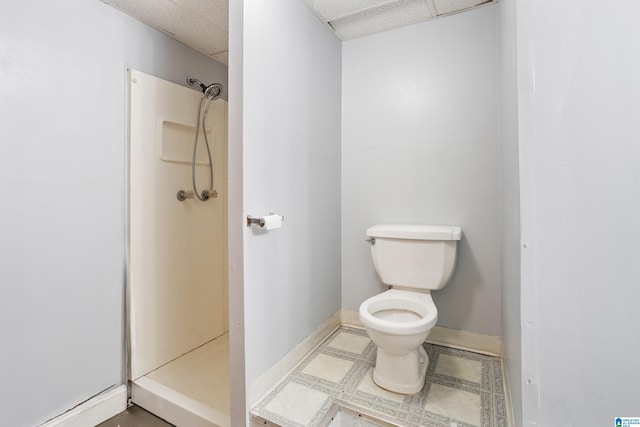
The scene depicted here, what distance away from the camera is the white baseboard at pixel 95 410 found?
51.5 inches

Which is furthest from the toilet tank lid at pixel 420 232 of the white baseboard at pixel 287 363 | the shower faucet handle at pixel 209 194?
the shower faucet handle at pixel 209 194

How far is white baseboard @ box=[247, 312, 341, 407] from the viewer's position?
126 centimetres

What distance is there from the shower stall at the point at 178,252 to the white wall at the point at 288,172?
0.52 meters

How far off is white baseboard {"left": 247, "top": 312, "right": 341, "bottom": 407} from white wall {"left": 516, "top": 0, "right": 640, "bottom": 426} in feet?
3.24

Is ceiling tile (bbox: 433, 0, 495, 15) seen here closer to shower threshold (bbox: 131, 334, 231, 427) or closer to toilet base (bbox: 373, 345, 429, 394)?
toilet base (bbox: 373, 345, 429, 394)

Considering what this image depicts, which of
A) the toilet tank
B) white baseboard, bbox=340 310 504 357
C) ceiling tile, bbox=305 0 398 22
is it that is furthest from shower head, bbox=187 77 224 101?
white baseboard, bbox=340 310 504 357

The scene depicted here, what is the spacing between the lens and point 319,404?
1239 mm

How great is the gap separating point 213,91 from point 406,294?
5.88 ft

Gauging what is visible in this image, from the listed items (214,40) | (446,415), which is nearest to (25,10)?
(214,40)

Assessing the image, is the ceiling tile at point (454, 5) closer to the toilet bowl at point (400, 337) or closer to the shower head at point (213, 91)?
the shower head at point (213, 91)

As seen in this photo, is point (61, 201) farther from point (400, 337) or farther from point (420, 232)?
point (420, 232)

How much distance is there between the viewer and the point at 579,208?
79 cm

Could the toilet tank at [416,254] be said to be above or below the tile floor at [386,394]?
above

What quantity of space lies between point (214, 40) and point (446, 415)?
237cm
